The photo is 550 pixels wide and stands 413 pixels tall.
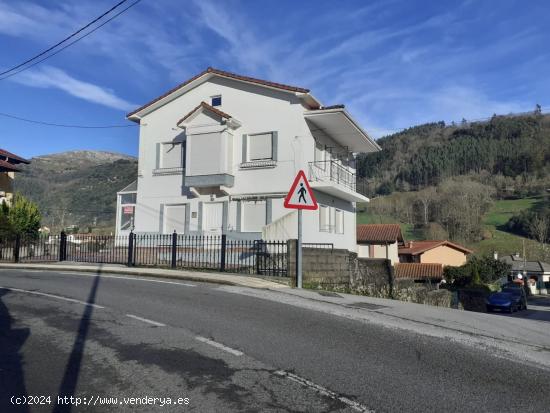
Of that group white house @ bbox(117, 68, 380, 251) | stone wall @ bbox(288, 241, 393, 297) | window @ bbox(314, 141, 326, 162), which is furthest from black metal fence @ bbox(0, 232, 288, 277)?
window @ bbox(314, 141, 326, 162)

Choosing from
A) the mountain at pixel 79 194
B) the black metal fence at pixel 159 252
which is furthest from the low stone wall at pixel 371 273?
the mountain at pixel 79 194

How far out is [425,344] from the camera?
284 inches

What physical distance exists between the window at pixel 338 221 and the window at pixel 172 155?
904 centimetres

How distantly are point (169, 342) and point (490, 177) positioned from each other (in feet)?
404

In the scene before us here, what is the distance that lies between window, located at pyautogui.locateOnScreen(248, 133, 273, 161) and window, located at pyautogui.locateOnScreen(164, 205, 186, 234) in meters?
4.60

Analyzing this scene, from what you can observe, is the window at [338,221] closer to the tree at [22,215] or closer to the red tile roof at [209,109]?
the red tile roof at [209,109]

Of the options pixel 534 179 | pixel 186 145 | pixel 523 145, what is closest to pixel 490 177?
pixel 534 179

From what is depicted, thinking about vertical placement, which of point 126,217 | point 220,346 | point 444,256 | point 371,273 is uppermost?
point 126,217

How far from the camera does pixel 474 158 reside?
128 metres

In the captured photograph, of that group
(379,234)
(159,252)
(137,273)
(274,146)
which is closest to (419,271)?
(379,234)

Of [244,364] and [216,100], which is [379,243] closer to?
[216,100]

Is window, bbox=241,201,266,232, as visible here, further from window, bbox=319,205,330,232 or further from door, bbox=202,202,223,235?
window, bbox=319,205,330,232

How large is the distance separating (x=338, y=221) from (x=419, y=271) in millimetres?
19948

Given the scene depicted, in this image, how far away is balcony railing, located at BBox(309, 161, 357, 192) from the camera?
921 inches
